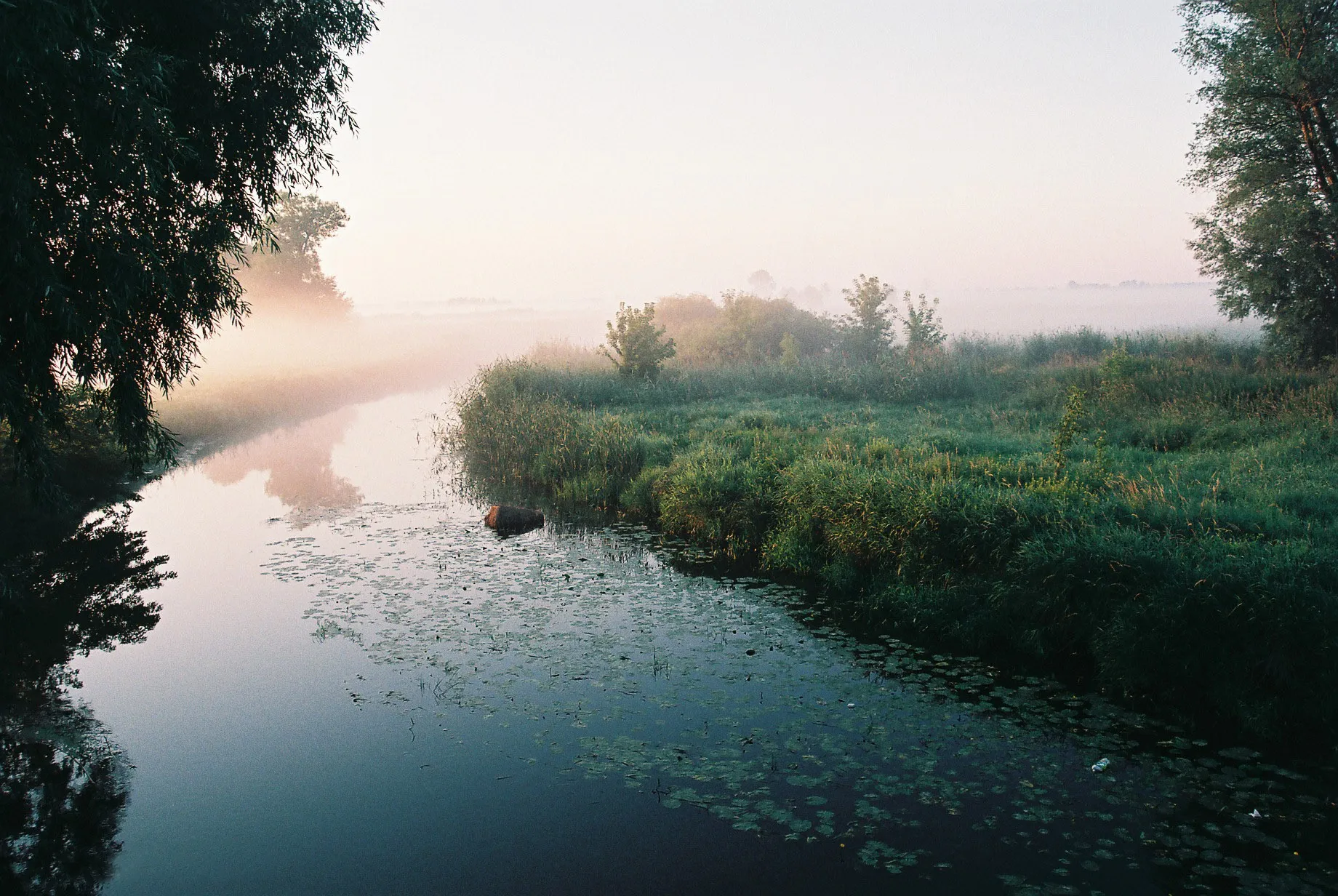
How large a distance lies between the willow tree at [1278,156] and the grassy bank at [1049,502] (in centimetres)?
227

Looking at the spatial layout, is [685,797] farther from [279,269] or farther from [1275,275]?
[279,269]

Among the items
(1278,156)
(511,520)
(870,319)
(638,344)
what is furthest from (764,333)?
(511,520)

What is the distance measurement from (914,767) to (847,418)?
14.9 m

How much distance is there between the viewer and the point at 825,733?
840 centimetres

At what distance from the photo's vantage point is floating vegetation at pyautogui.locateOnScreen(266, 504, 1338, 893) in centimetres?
657

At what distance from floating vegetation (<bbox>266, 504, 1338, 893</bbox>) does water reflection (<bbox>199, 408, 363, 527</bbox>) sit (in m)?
6.12

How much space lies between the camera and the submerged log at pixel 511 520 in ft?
54.5

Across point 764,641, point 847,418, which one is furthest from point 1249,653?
point 847,418

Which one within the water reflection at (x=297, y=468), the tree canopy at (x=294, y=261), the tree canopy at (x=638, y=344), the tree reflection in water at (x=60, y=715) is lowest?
the tree reflection in water at (x=60, y=715)

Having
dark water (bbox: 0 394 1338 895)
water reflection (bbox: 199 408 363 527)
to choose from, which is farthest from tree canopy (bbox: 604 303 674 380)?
dark water (bbox: 0 394 1338 895)

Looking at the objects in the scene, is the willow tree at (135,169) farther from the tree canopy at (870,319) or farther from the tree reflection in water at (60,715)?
the tree canopy at (870,319)

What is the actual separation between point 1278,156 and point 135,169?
1093 inches

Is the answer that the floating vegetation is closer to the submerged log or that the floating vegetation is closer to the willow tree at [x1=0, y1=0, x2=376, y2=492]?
the submerged log

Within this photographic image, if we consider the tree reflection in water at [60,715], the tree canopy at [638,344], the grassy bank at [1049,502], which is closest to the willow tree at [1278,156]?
the grassy bank at [1049,502]
